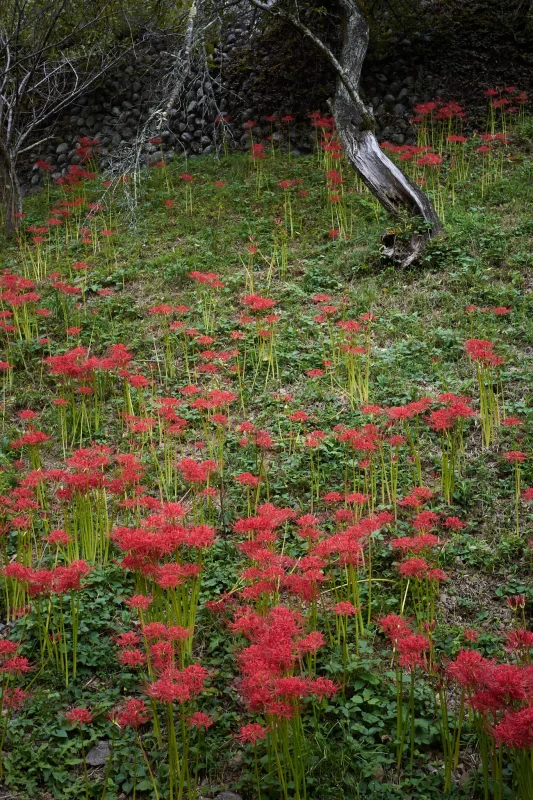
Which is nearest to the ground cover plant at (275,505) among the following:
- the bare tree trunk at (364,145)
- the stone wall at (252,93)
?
the bare tree trunk at (364,145)

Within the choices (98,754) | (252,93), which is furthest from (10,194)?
(98,754)

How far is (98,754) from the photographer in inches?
144

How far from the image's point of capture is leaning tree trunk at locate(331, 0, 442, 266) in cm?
901

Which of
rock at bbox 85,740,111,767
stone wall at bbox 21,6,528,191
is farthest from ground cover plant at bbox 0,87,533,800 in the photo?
stone wall at bbox 21,6,528,191

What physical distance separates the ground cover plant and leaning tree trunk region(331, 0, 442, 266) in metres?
0.29

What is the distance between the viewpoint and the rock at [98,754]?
143 inches

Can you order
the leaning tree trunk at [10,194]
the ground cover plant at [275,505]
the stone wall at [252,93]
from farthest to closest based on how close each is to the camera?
the stone wall at [252,93]
the leaning tree trunk at [10,194]
the ground cover plant at [275,505]

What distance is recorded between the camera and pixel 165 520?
4.23m

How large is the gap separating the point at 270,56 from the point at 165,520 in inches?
481

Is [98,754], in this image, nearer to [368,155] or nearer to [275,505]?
[275,505]

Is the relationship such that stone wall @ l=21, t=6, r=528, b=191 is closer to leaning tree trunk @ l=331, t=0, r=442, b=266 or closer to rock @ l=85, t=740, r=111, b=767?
leaning tree trunk @ l=331, t=0, r=442, b=266

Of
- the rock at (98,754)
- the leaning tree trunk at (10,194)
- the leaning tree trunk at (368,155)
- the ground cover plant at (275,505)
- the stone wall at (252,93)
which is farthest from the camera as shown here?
the stone wall at (252,93)

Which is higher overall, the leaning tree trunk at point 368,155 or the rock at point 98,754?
the leaning tree trunk at point 368,155

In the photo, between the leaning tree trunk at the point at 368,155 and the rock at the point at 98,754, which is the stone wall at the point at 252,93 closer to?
the leaning tree trunk at the point at 368,155
